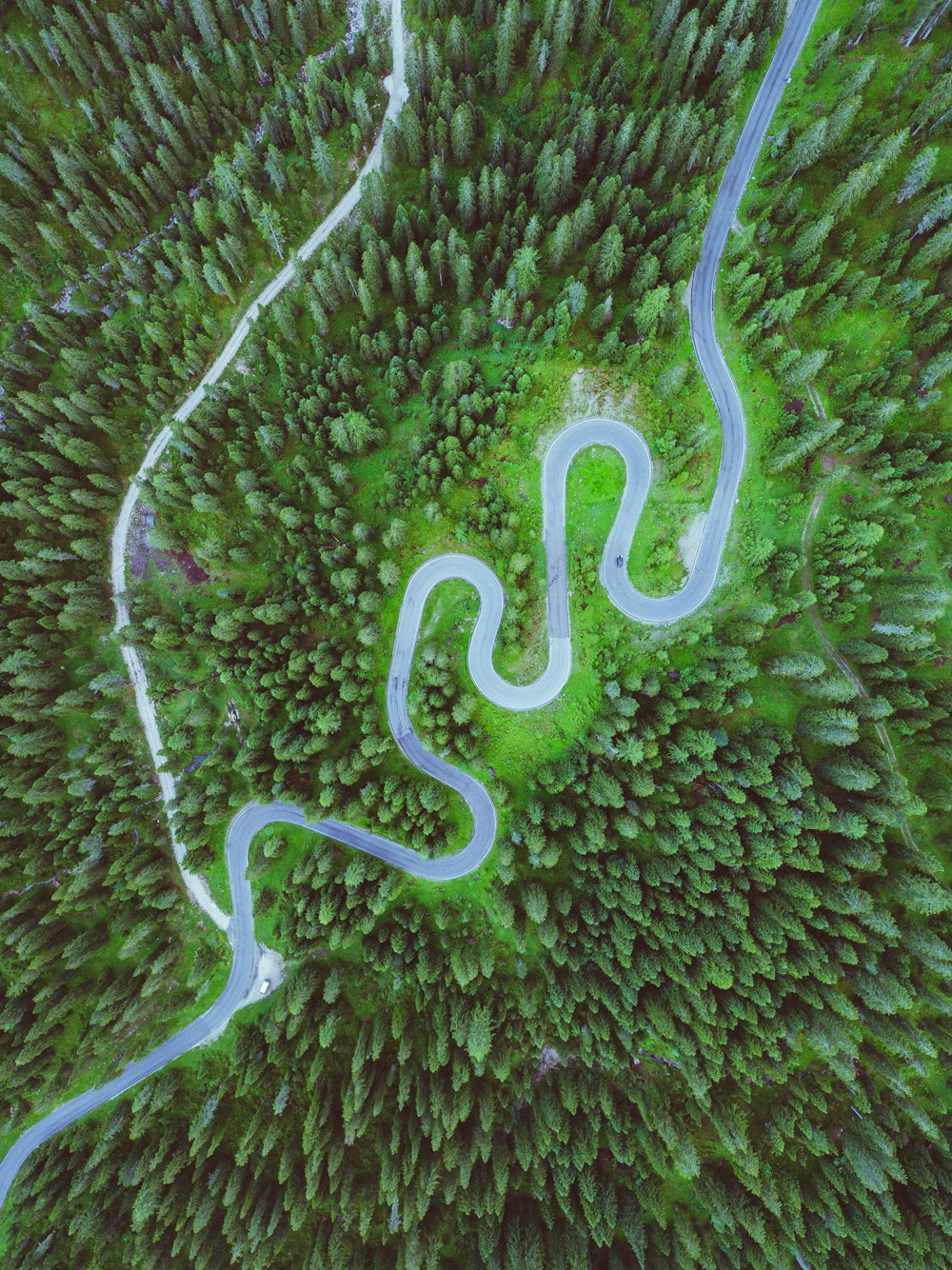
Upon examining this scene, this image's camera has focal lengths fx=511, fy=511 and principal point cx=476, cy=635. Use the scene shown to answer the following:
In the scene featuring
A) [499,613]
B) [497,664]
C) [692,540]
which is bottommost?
[497,664]

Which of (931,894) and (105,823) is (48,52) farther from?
(931,894)

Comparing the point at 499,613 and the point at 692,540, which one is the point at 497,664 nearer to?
the point at 499,613

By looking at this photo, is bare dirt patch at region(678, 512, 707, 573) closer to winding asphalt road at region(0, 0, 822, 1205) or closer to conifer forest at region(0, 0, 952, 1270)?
conifer forest at region(0, 0, 952, 1270)

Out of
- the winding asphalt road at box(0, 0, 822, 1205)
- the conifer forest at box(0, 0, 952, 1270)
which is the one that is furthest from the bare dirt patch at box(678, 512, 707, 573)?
the winding asphalt road at box(0, 0, 822, 1205)

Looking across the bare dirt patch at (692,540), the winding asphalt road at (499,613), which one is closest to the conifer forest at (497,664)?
the bare dirt patch at (692,540)

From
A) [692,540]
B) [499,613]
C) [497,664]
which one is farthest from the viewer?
[499,613]

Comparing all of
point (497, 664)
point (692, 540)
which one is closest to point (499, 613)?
point (497, 664)

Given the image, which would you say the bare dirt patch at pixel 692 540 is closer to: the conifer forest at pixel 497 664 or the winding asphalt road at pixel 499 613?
the conifer forest at pixel 497 664
